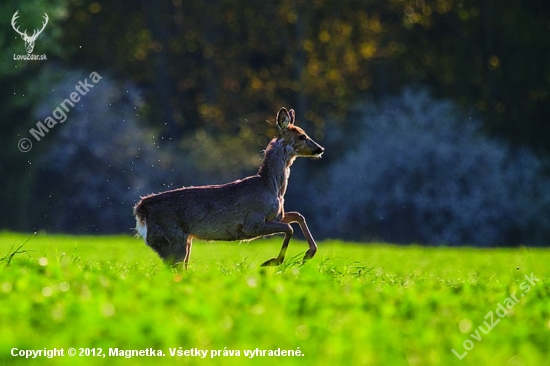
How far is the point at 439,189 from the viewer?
42031 mm

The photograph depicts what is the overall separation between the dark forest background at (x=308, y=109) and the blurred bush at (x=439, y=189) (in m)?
0.06

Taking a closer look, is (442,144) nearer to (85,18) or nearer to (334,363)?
(85,18)

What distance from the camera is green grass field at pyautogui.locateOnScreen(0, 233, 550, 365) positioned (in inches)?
295

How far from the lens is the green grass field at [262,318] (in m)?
7.48

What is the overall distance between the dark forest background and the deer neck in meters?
25.0

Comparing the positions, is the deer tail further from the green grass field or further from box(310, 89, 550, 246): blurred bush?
box(310, 89, 550, 246): blurred bush

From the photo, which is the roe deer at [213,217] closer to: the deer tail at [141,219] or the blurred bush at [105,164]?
the deer tail at [141,219]

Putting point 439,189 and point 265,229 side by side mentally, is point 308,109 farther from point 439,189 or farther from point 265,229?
point 265,229

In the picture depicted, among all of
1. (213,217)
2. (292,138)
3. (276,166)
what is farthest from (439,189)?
(213,217)

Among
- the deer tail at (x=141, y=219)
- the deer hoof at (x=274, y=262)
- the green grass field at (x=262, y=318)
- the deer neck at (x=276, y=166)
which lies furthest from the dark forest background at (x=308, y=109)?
the green grass field at (x=262, y=318)

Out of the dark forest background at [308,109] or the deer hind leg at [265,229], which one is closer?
the deer hind leg at [265,229]

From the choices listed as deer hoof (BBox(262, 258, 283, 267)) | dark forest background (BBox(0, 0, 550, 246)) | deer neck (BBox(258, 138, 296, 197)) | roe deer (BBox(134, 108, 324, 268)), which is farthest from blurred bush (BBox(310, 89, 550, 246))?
deer hoof (BBox(262, 258, 283, 267))

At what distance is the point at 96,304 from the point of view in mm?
8719

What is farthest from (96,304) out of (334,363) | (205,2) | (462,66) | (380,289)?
(205,2)
